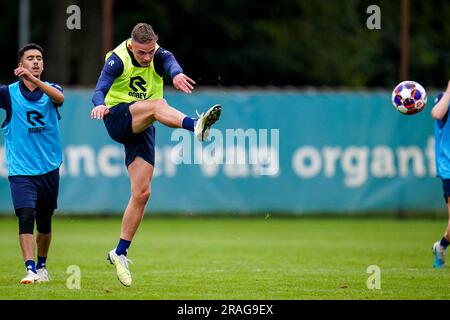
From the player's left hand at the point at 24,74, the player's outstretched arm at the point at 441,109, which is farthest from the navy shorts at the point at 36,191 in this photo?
the player's outstretched arm at the point at 441,109

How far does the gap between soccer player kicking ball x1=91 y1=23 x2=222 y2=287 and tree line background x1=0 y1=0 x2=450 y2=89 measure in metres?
22.4

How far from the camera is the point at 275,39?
37.9 meters

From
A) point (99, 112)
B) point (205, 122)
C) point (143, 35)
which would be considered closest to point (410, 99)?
point (205, 122)

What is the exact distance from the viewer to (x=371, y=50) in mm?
36406

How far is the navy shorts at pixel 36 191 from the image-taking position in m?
11.1

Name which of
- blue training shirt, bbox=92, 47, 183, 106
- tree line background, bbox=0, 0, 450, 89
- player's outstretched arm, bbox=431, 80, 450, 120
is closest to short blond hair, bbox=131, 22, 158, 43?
blue training shirt, bbox=92, 47, 183, 106

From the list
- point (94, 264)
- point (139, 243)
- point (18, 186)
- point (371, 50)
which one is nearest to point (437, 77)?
point (371, 50)

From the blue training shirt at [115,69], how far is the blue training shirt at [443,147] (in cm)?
377

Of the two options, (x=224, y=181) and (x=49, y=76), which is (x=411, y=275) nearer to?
(x=224, y=181)

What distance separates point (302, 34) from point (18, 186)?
27.4 meters

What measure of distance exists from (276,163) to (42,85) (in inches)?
448

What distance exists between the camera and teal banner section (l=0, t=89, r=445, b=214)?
854 inches

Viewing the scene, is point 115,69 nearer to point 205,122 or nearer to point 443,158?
point 205,122

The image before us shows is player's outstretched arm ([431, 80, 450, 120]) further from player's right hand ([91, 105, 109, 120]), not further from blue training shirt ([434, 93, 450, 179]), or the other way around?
player's right hand ([91, 105, 109, 120])
